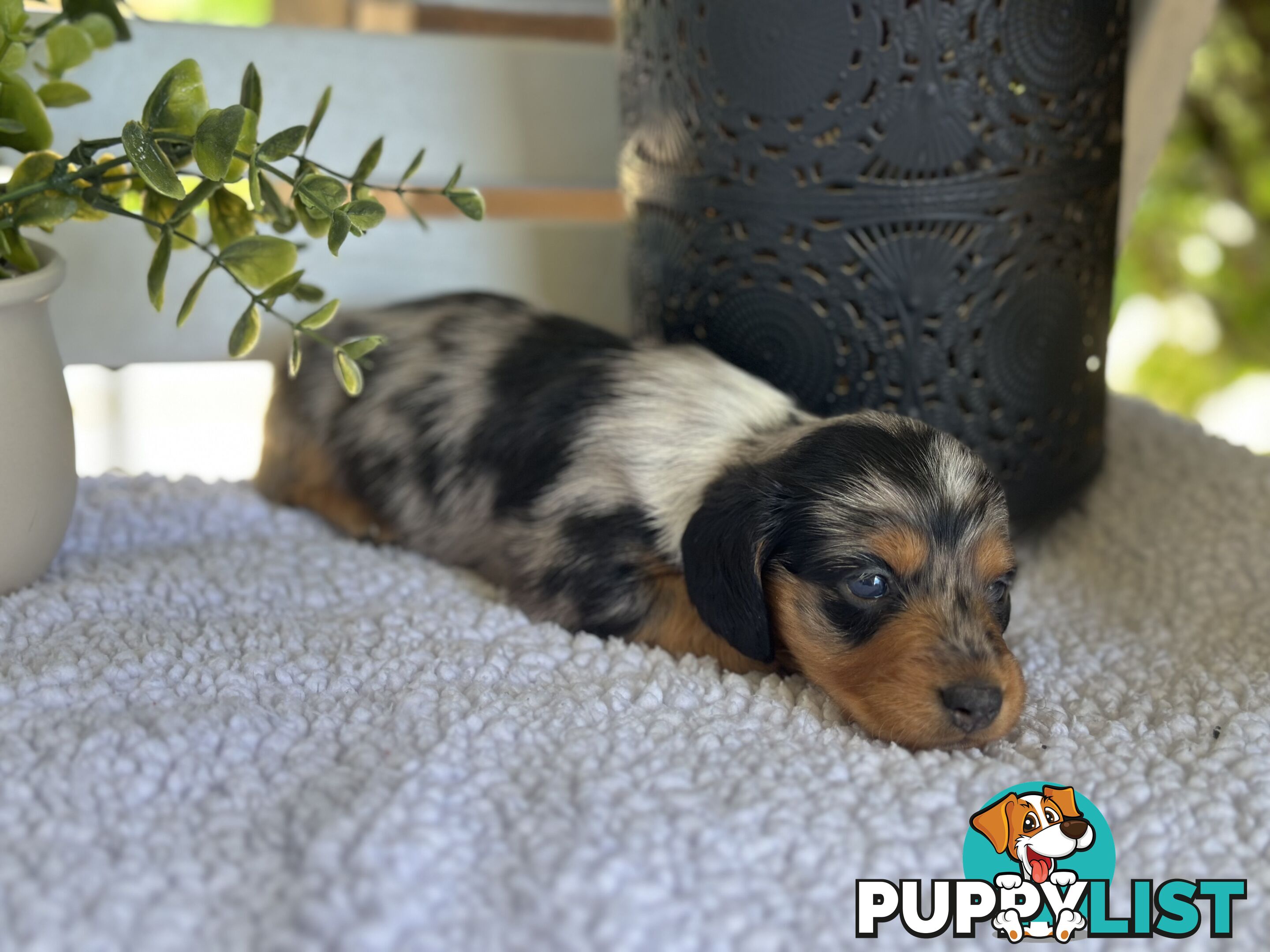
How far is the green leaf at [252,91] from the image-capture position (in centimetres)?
187

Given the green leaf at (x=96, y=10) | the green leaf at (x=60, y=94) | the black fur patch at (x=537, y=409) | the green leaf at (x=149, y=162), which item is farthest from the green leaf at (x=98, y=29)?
the black fur patch at (x=537, y=409)

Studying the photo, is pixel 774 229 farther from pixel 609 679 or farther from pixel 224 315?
pixel 224 315

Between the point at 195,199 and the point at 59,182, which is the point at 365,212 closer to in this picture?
the point at 195,199

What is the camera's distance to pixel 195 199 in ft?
6.02

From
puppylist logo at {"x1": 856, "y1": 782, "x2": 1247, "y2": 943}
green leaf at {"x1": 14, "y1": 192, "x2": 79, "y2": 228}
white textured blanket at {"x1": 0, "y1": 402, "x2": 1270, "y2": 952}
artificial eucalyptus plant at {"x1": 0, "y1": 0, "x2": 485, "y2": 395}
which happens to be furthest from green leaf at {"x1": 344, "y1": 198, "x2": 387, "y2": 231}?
puppylist logo at {"x1": 856, "y1": 782, "x2": 1247, "y2": 943}

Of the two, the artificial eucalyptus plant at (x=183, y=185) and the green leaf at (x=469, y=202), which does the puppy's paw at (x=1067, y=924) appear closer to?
the artificial eucalyptus plant at (x=183, y=185)

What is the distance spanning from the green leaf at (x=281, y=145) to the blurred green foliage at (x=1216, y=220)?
373 cm

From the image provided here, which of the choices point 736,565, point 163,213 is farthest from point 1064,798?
point 163,213

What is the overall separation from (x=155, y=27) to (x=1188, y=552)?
2.55 metres

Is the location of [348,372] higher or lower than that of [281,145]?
lower

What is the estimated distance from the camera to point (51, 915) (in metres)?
1.25

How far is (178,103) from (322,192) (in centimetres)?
24

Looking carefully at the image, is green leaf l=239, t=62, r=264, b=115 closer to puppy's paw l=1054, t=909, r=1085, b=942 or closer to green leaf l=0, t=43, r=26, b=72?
green leaf l=0, t=43, r=26, b=72

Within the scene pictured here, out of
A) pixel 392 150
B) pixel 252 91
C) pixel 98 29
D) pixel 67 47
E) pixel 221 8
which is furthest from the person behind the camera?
pixel 221 8
